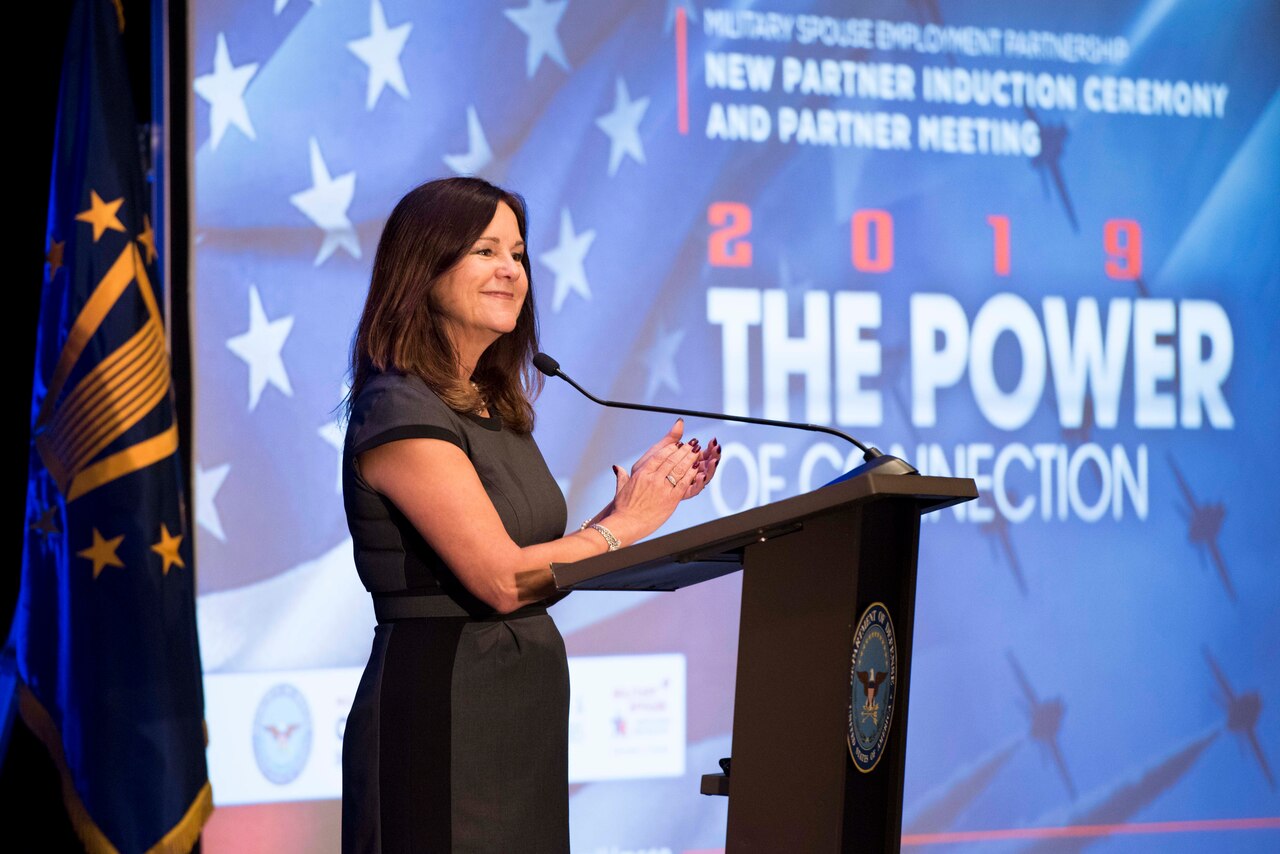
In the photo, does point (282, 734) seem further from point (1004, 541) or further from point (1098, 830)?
point (1098, 830)

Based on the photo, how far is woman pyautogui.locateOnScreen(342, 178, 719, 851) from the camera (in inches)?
67.9

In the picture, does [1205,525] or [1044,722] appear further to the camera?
[1205,525]

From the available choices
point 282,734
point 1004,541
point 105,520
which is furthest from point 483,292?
point 1004,541

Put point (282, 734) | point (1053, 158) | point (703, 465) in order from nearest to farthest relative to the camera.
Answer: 1. point (703, 465)
2. point (282, 734)
3. point (1053, 158)

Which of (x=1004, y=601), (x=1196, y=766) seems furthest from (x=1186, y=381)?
(x=1196, y=766)

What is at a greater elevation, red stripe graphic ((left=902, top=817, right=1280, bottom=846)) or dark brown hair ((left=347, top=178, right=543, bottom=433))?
dark brown hair ((left=347, top=178, right=543, bottom=433))

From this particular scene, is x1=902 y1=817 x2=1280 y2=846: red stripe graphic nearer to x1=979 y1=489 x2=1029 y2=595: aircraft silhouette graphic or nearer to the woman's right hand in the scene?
x1=979 y1=489 x2=1029 y2=595: aircraft silhouette graphic

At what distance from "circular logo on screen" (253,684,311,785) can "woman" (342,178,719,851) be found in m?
1.49

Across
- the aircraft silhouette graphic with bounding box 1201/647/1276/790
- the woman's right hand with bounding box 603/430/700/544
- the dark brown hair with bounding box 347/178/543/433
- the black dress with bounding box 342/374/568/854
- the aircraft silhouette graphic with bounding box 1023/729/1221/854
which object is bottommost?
the aircraft silhouette graphic with bounding box 1023/729/1221/854

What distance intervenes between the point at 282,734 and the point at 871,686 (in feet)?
7.19

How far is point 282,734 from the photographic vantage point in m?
3.26

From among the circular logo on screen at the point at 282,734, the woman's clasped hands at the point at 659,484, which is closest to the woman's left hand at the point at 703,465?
the woman's clasped hands at the point at 659,484

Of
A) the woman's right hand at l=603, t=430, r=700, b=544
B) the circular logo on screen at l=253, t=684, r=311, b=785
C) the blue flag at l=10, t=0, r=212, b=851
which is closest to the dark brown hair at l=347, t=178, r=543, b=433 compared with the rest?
the woman's right hand at l=603, t=430, r=700, b=544

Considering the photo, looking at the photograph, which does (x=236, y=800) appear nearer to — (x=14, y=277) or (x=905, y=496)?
(x=14, y=277)
